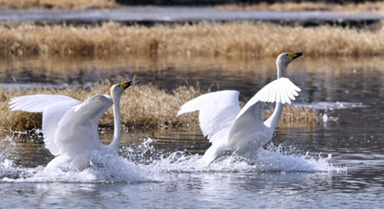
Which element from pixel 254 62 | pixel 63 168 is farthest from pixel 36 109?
pixel 254 62

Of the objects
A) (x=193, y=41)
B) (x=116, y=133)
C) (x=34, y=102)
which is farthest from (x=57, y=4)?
(x=116, y=133)

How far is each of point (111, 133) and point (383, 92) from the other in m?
9.70

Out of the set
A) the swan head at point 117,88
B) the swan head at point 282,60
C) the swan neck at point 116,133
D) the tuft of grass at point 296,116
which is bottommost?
the swan neck at point 116,133

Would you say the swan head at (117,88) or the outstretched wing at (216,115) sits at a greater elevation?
the swan head at (117,88)

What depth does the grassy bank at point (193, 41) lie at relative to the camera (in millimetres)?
32531

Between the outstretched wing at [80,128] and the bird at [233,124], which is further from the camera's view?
the bird at [233,124]

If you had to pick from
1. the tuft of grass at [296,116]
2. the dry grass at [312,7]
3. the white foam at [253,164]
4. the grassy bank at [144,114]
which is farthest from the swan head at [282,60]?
the dry grass at [312,7]

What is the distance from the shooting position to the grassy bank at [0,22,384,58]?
32.5 meters

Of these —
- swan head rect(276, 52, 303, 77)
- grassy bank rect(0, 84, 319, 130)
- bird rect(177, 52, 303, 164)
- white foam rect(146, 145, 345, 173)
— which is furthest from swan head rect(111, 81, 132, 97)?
grassy bank rect(0, 84, 319, 130)

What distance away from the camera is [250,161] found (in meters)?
12.1

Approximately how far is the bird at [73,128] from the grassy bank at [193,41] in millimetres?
20811

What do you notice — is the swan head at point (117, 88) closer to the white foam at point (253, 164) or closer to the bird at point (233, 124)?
the white foam at point (253, 164)

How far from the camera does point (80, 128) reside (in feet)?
35.3

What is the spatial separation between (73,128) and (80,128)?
0.28ft
